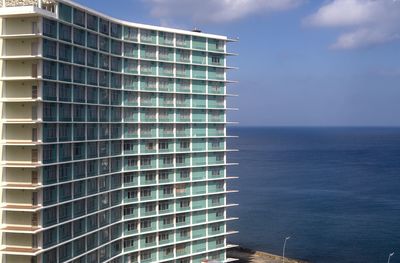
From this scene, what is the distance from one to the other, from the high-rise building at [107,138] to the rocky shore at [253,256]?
45.5 ft

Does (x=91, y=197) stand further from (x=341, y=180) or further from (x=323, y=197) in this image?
(x=341, y=180)

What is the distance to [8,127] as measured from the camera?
171 ft

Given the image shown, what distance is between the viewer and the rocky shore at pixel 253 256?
93250 millimetres

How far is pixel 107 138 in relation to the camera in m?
64.9

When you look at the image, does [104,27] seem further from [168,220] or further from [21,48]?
[168,220]

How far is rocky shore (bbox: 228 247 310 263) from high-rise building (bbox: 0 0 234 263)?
13.9 meters

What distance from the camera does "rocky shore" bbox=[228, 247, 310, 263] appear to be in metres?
93.2

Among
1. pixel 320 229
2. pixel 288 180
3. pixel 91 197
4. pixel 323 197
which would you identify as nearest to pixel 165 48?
pixel 91 197

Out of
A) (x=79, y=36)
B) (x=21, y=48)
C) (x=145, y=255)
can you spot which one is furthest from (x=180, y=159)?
(x=21, y=48)

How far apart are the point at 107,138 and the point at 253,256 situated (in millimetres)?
42942

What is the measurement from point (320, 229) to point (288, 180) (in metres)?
74.6

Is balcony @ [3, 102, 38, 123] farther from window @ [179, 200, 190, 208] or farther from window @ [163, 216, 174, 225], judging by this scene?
window @ [179, 200, 190, 208]

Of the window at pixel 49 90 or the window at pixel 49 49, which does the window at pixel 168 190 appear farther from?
the window at pixel 49 49

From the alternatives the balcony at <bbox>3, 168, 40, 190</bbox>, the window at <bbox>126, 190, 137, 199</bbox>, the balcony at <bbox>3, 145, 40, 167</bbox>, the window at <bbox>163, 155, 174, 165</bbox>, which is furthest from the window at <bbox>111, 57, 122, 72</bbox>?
the balcony at <bbox>3, 168, 40, 190</bbox>
